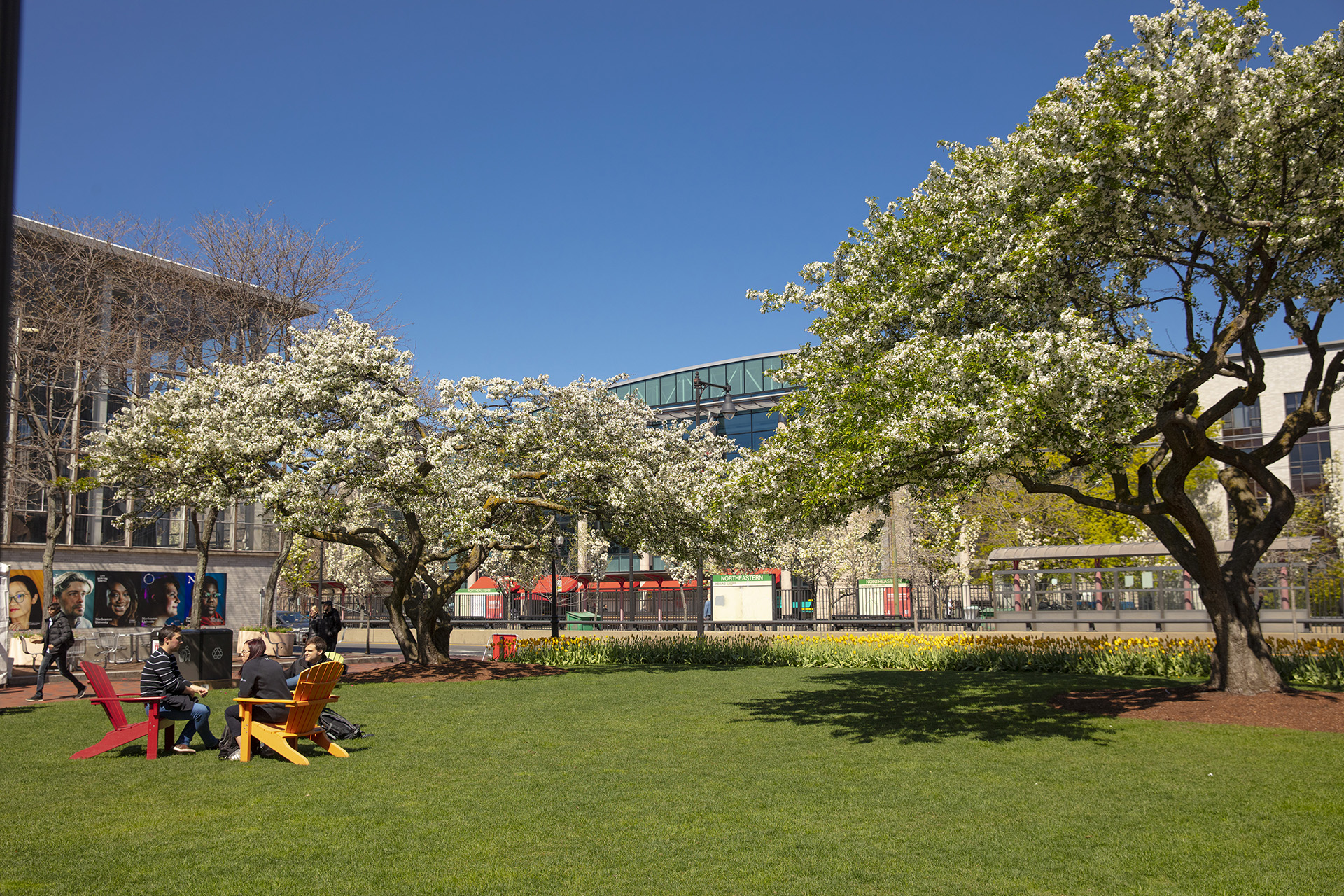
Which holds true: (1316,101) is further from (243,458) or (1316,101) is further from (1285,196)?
(243,458)

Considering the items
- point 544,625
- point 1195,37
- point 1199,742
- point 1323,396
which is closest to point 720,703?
point 1199,742

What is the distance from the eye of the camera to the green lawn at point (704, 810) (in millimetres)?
6051

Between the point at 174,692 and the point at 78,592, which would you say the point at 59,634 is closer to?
the point at 174,692

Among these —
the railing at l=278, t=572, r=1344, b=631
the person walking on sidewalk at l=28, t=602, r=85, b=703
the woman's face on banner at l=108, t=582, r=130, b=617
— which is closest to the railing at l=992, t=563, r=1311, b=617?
the railing at l=278, t=572, r=1344, b=631

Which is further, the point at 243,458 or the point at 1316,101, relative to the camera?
the point at 243,458

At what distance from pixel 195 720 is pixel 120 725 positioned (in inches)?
33.3

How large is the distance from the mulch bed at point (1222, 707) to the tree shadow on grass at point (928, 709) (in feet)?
2.19

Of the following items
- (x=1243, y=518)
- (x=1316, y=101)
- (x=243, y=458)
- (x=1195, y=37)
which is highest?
(x=1195, y=37)

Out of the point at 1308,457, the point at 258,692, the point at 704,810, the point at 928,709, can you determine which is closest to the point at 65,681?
the point at 258,692

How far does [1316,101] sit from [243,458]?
714 inches

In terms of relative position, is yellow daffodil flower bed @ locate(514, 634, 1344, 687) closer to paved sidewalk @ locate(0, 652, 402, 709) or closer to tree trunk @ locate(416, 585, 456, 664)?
tree trunk @ locate(416, 585, 456, 664)

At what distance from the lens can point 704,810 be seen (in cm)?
785

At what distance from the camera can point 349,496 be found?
20.2m

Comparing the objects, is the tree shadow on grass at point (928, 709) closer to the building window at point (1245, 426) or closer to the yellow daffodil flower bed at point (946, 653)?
the yellow daffodil flower bed at point (946, 653)
